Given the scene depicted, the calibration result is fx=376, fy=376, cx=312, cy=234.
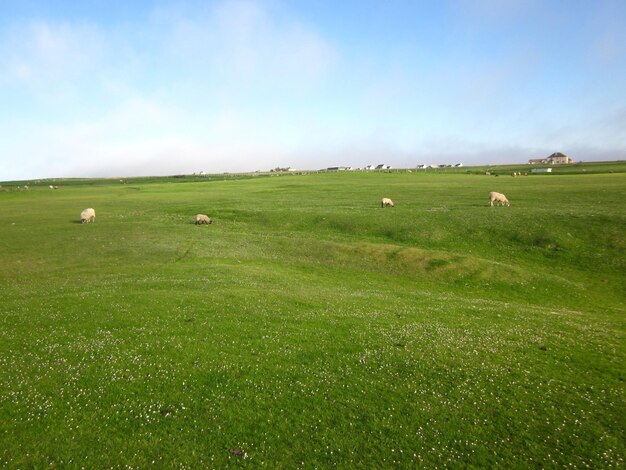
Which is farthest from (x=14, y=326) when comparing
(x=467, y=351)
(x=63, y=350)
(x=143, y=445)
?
(x=467, y=351)

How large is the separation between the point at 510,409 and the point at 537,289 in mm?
24419

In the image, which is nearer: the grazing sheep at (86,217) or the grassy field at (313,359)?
the grassy field at (313,359)

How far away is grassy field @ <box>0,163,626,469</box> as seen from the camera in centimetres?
1145

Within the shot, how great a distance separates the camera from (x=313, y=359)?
16.7 metres

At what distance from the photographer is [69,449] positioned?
11109 millimetres

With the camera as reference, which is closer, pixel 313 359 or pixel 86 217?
Result: pixel 313 359

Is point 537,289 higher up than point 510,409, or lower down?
lower down

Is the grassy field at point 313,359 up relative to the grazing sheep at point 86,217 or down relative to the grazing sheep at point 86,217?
down

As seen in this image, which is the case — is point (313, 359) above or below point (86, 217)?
below

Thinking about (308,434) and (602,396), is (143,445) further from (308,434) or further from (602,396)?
(602,396)

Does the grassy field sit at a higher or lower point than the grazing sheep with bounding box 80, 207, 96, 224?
lower

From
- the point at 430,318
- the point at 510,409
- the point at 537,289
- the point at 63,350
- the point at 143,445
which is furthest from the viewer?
the point at 537,289

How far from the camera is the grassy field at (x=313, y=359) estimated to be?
1145 cm

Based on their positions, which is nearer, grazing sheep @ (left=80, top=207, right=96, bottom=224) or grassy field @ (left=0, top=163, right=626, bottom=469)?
grassy field @ (left=0, top=163, right=626, bottom=469)
